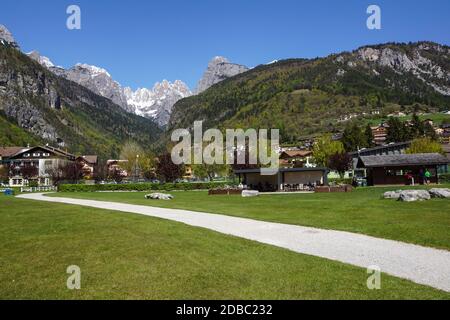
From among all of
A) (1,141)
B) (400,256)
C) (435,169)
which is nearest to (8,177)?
(1,141)

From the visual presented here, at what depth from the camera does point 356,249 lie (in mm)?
12125

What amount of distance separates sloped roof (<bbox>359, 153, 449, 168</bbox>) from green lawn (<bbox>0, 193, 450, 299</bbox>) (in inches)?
1778

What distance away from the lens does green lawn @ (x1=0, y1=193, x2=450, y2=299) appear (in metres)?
7.77

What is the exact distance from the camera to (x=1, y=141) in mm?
161625

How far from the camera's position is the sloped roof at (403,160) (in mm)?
53000

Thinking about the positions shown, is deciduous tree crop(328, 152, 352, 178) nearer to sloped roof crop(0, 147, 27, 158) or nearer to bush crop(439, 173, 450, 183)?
bush crop(439, 173, 450, 183)

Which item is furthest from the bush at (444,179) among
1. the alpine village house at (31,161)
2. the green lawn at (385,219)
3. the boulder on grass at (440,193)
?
the alpine village house at (31,161)

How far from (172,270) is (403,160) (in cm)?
5160

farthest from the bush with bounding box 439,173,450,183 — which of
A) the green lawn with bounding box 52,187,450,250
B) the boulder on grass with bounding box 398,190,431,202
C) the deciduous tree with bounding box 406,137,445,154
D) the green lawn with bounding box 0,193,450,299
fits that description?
the green lawn with bounding box 0,193,450,299

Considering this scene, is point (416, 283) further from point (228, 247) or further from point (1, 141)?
point (1, 141)

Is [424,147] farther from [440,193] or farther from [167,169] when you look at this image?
[440,193]

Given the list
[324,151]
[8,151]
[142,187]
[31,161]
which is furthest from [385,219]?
[8,151]

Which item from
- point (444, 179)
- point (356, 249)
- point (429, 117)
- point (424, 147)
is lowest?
point (356, 249)

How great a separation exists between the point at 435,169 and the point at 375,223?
4239 cm
